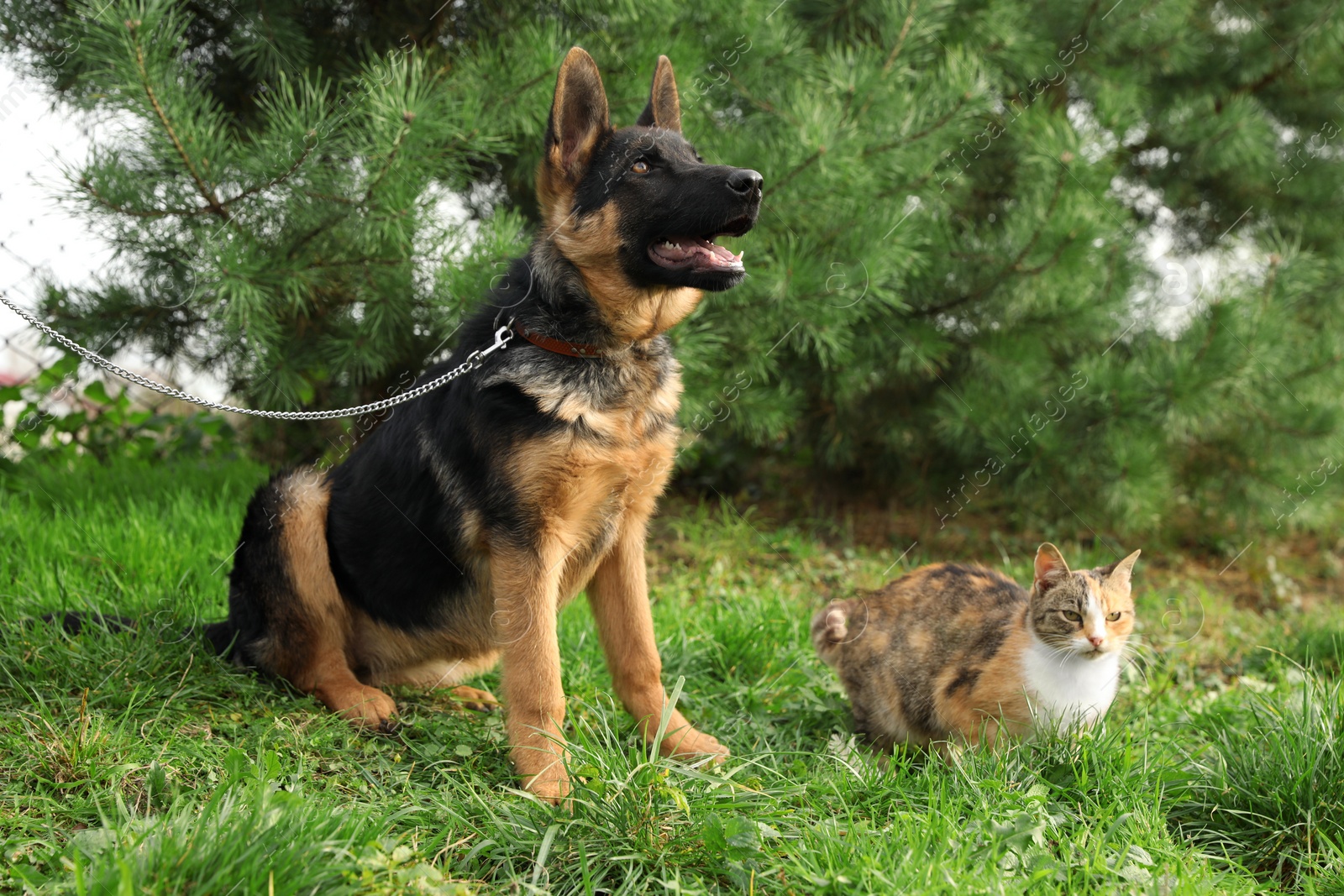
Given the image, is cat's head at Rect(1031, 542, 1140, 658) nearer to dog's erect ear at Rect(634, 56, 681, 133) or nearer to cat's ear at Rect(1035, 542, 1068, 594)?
cat's ear at Rect(1035, 542, 1068, 594)

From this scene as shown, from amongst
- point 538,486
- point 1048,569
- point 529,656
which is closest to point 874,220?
point 1048,569

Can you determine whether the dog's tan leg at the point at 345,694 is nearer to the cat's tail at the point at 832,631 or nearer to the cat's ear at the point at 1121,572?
the cat's tail at the point at 832,631

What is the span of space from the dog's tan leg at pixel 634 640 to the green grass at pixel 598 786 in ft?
0.49

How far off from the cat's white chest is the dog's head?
1601 millimetres

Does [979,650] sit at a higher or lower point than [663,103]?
lower

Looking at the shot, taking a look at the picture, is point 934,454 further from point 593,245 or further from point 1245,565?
point 593,245

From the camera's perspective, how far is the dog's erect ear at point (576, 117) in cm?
315

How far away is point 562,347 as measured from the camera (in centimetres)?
321

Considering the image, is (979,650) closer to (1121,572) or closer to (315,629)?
(1121,572)

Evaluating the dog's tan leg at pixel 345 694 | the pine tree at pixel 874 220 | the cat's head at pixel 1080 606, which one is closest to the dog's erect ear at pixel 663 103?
the pine tree at pixel 874 220

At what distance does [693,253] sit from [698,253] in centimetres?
2

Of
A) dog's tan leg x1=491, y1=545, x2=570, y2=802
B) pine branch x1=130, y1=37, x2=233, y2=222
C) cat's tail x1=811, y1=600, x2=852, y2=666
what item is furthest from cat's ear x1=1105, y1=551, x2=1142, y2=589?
pine branch x1=130, y1=37, x2=233, y2=222

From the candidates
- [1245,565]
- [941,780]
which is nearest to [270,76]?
[941,780]

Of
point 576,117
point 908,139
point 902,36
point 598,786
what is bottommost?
point 598,786
